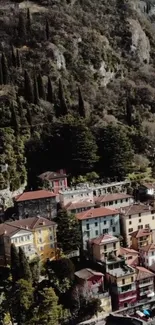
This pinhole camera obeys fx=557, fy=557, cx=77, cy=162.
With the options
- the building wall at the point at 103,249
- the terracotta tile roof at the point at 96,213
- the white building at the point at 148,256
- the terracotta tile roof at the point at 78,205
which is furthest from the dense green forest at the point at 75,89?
the white building at the point at 148,256

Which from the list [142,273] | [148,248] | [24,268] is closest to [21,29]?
[148,248]

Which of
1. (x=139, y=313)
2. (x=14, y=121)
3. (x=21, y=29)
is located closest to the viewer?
(x=139, y=313)

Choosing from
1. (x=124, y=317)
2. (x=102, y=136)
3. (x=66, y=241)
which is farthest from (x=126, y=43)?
(x=124, y=317)

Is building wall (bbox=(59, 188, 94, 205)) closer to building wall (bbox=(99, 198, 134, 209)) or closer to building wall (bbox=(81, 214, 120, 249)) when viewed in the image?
building wall (bbox=(99, 198, 134, 209))

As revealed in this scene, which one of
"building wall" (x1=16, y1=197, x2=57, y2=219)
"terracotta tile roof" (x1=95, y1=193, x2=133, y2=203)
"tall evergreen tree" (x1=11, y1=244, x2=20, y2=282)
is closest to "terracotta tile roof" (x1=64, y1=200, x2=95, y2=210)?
"terracotta tile roof" (x1=95, y1=193, x2=133, y2=203)

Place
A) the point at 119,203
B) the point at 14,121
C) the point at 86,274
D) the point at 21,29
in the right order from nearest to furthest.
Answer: the point at 86,274, the point at 119,203, the point at 14,121, the point at 21,29

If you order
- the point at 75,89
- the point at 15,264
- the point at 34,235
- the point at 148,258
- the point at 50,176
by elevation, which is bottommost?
the point at 148,258

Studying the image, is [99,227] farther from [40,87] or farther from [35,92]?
[40,87]
